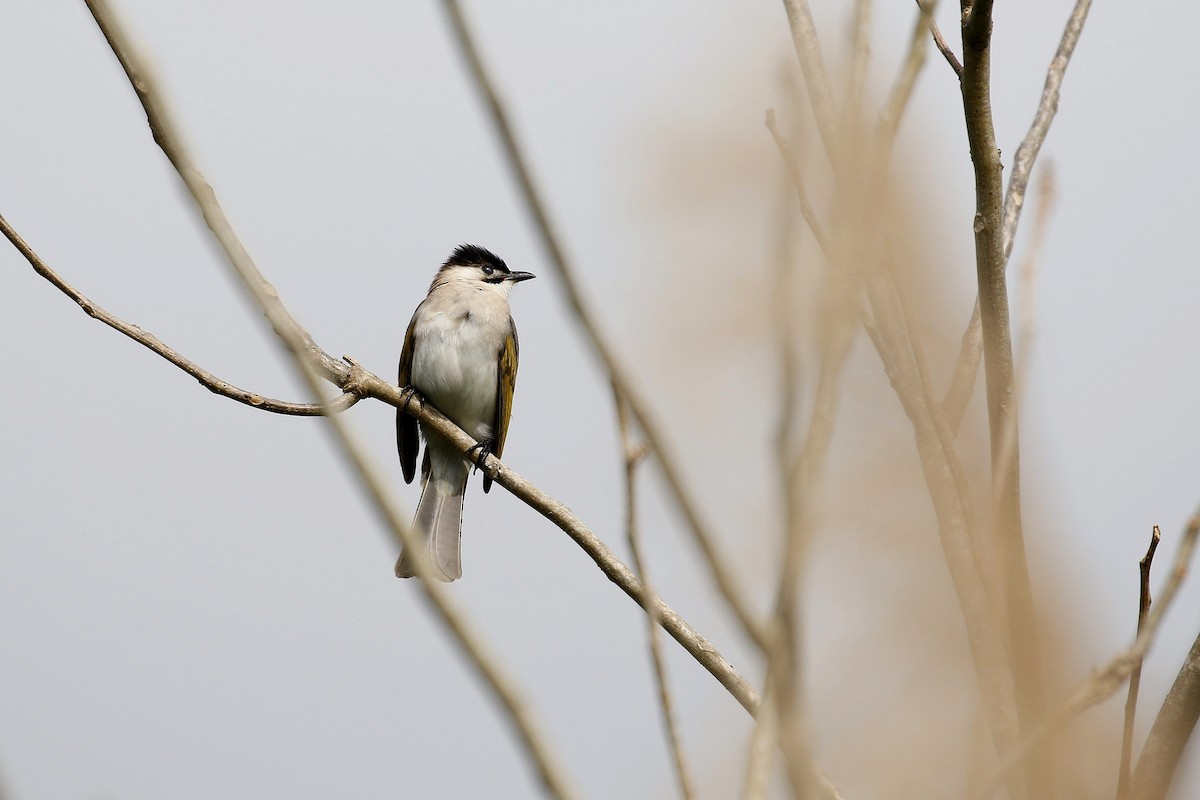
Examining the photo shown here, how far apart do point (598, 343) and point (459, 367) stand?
5977mm

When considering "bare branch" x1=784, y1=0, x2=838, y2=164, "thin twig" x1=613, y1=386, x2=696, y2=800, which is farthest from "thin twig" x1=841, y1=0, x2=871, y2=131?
"bare branch" x1=784, y1=0, x2=838, y2=164

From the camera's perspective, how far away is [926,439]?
108 inches

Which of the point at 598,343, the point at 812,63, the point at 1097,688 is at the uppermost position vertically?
the point at 812,63

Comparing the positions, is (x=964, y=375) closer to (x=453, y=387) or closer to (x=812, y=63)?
(x=812, y=63)

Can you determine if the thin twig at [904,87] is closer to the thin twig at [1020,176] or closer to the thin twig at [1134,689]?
the thin twig at [1134,689]

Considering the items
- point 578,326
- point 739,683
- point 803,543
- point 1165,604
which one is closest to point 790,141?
point 578,326

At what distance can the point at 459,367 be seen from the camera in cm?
717

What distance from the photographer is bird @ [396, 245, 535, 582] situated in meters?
7.01

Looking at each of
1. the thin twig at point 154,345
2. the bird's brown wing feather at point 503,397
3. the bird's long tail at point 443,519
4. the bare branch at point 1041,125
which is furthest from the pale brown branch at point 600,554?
the bird's brown wing feather at point 503,397

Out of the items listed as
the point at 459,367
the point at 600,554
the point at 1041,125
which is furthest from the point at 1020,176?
the point at 459,367

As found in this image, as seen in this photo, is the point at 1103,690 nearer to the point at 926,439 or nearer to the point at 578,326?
the point at 578,326

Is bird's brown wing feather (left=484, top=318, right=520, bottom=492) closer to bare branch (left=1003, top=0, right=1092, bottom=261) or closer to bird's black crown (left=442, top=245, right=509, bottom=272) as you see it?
bird's black crown (left=442, top=245, right=509, bottom=272)

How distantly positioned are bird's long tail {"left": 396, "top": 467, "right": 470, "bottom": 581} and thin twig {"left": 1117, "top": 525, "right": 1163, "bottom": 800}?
4.71m

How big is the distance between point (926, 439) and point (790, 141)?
1.39 meters
